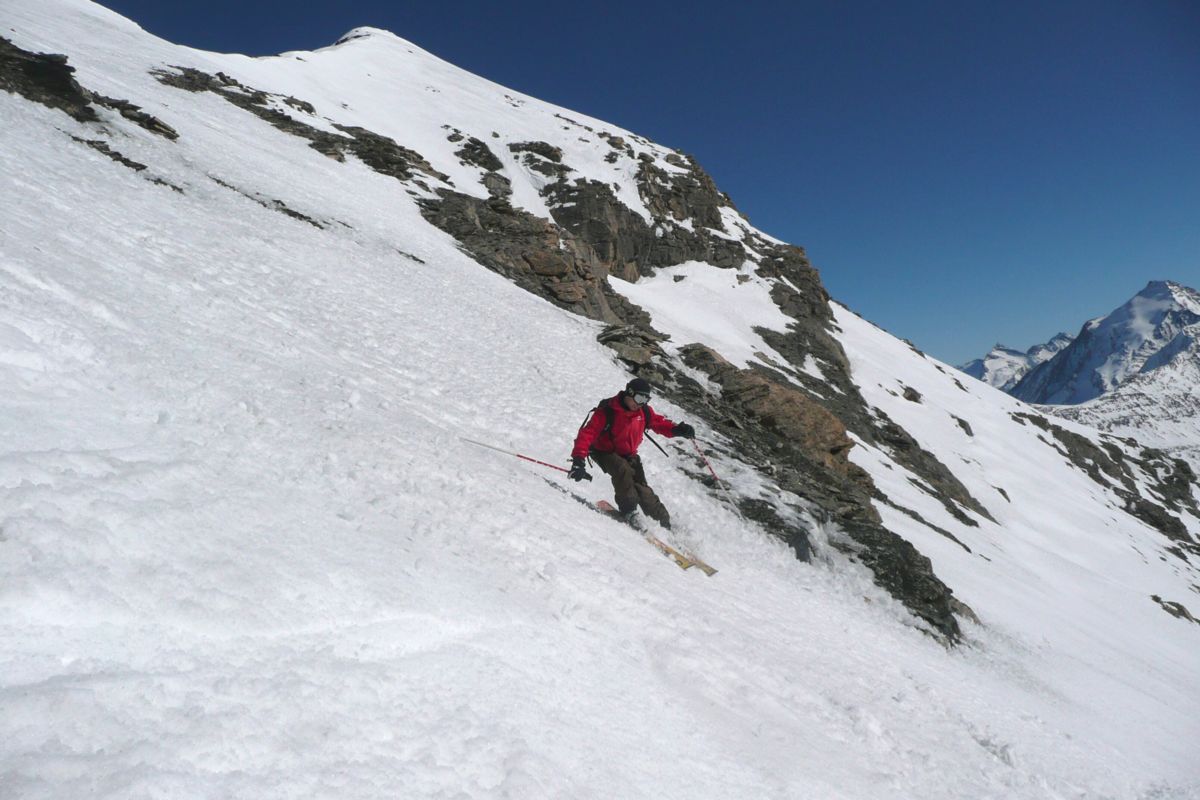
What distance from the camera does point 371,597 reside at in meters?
3.84

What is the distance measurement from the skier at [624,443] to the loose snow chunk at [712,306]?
1096 inches

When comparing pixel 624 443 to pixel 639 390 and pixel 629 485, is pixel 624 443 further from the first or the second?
pixel 639 390

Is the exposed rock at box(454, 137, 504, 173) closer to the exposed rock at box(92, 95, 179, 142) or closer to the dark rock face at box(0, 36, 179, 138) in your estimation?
the exposed rock at box(92, 95, 179, 142)

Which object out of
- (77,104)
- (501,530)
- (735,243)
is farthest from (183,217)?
(735,243)

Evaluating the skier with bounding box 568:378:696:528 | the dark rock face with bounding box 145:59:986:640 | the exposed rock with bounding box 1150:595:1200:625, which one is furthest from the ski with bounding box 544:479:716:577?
the exposed rock with bounding box 1150:595:1200:625

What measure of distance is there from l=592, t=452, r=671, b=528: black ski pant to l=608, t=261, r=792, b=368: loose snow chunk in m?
27.9

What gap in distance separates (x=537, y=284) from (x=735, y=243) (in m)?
46.0

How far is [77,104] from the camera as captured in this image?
1688 centimetres

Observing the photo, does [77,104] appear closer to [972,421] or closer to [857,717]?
[857,717]

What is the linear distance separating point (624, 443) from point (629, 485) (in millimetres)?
633

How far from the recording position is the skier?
8.48 metres

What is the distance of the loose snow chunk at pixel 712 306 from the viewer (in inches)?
1658

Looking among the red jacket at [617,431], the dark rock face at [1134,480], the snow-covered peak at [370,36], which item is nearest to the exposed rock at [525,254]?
the red jacket at [617,431]

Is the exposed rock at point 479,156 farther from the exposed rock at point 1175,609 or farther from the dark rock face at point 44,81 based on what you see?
the exposed rock at point 1175,609
